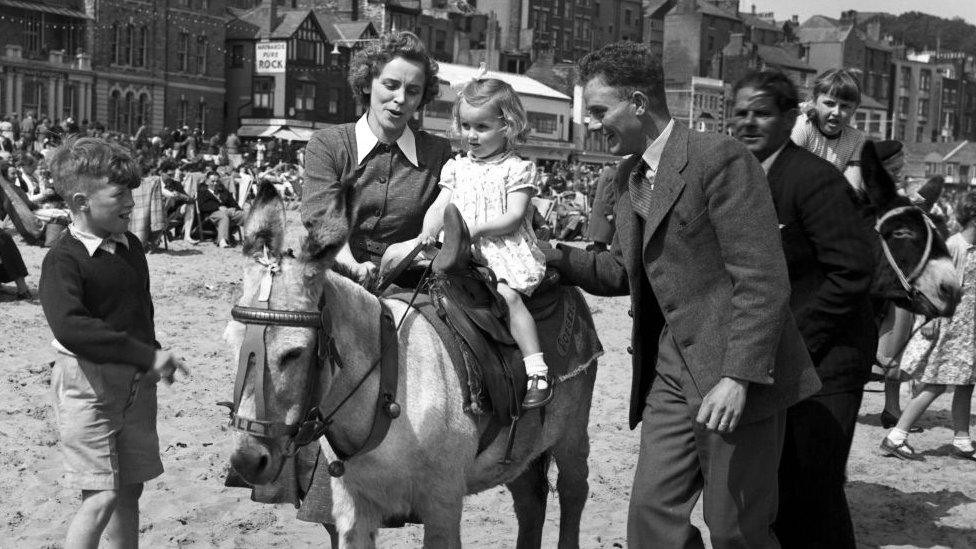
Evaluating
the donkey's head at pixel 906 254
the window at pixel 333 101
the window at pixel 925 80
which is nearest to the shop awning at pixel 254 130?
the window at pixel 333 101

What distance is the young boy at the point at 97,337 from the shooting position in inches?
163

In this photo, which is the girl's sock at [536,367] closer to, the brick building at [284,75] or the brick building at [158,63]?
the brick building at [158,63]

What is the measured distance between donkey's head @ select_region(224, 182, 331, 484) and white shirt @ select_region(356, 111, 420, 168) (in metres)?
1.28

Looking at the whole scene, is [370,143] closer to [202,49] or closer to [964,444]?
[964,444]

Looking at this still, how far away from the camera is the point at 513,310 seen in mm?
4621

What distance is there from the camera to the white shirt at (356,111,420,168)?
4.80 m

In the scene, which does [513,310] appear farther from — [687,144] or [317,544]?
[317,544]

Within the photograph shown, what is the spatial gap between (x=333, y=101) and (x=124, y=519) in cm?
6830

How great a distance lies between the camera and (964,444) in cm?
876

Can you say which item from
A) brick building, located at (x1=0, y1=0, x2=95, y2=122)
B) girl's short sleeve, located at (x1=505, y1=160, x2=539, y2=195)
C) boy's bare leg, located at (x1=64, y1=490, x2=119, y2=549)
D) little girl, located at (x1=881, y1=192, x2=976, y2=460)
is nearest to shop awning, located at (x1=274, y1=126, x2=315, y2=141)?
brick building, located at (x1=0, y1=0, x2=95, y2=122)

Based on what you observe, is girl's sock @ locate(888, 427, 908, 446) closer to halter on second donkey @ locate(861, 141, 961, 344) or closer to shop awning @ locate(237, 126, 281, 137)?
halter on second donkey @ locate(861, 141, 961, 344)

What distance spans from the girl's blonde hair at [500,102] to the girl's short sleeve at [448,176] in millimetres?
203

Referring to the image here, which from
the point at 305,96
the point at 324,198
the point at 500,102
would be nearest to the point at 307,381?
the point at 324,198

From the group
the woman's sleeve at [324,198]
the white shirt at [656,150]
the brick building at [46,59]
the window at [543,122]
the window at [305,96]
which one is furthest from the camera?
the window at [543,122]
